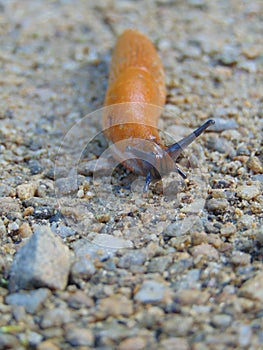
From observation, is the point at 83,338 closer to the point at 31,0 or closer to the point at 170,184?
the point at 170,184

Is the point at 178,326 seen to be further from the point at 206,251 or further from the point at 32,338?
the point at 32,338

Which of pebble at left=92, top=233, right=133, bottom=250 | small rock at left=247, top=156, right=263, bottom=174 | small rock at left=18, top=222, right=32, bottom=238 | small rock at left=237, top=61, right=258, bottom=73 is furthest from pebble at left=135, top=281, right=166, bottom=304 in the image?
small rock at left=237, top=61, right=258, bottom=73

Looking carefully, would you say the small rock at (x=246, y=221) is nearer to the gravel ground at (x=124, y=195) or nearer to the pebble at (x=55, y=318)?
the gravel ground at (x=124, y=195)

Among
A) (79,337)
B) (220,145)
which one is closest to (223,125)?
(220,145)

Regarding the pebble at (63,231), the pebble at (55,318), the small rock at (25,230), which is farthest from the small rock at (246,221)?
the small rock at (25,230)

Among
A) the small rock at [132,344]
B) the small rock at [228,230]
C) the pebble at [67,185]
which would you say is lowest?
the small rock at [132,344]

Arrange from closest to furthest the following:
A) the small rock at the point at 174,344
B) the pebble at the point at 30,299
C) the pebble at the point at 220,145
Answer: the small rock at the point at 174,344
the pebble at the point at 30,299
the pebble at the point at 220,145
